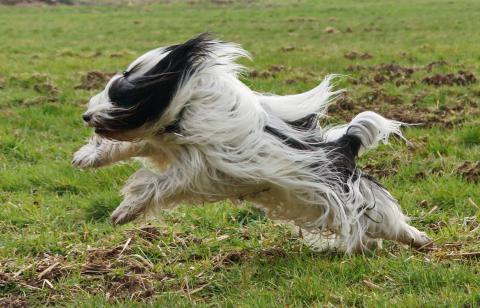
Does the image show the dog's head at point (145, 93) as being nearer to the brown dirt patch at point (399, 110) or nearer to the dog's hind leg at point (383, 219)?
the dog's hind leg at point (383, 219)

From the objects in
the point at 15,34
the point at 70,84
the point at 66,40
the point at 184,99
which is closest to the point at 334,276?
the point at 184,99

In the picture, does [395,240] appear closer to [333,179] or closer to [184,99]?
[333,179]

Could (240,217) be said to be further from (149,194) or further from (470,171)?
(470,171)

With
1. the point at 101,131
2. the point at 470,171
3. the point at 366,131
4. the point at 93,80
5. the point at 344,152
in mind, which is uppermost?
the point at 101,131

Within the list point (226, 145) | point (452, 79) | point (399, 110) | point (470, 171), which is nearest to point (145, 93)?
point (226, 145)

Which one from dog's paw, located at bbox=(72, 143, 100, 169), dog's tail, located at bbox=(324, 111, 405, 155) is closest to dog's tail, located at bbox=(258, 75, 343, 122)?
dog's tail, located at bbox=(324, 111, 405, 155)

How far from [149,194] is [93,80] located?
26.4 feet

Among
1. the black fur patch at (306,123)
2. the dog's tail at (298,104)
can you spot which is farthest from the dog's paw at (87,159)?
the black fur patch at (306,123)

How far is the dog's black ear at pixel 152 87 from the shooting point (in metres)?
3.87

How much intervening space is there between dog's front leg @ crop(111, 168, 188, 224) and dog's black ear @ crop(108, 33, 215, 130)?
335mm

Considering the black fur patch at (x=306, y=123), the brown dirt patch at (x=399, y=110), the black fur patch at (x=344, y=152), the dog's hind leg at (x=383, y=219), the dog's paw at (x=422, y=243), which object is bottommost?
the brown dirt patch at (x=399, y=110)

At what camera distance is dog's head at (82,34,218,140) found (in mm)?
3873

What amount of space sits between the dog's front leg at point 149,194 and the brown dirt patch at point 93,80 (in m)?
7.35

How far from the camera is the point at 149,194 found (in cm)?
395
